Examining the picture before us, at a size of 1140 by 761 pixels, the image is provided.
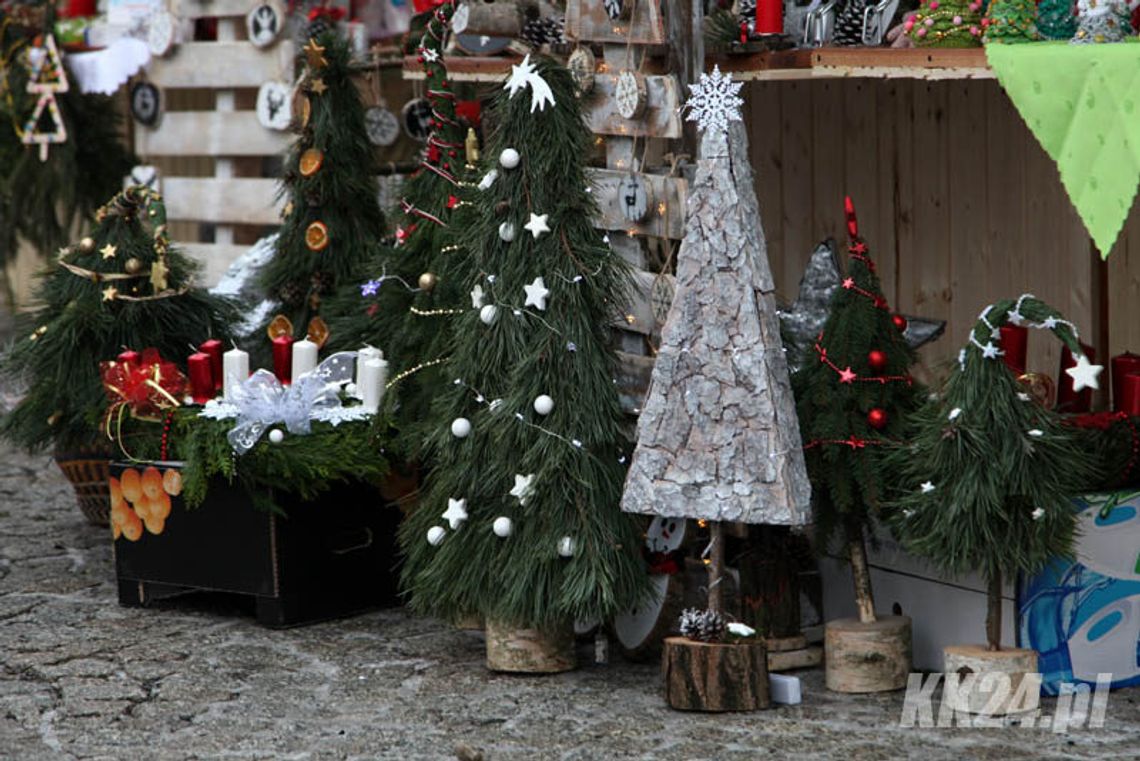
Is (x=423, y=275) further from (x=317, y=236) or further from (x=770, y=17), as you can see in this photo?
(x=770, y=17)

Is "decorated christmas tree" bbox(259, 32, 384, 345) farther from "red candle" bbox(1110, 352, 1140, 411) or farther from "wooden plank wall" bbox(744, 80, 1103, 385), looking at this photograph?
"red candle" bbox(1110, 352, 1140, 411)

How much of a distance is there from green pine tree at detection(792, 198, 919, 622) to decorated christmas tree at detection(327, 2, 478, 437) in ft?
3.99

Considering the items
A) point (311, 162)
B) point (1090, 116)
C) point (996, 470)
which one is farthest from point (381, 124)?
point (1090, 116)

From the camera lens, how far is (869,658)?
201 inches

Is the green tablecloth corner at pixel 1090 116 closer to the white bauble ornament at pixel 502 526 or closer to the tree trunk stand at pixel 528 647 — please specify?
the white bauble ornament at pixel 502 526

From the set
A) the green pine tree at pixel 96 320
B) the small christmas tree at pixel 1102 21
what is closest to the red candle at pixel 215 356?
the green pine tree at pixel 96 320

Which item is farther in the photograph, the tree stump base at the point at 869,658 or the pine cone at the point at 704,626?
the tree stump base at the point at 869,658

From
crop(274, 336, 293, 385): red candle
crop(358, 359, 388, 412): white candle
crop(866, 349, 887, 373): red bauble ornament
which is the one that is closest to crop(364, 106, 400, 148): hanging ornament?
crop(274, 336, 293, 385): red candle

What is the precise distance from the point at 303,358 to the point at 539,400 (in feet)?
4.76

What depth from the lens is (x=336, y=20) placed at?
8484 millimetres

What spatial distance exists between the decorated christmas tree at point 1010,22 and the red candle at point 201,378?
284cm

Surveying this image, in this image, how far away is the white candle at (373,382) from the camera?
20.0 feet

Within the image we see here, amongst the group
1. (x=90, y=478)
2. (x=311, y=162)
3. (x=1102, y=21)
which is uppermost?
(x=1102, y=21)

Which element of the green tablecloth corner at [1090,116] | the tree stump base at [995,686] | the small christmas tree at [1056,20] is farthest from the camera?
the small christmas tree at [1056,20]
